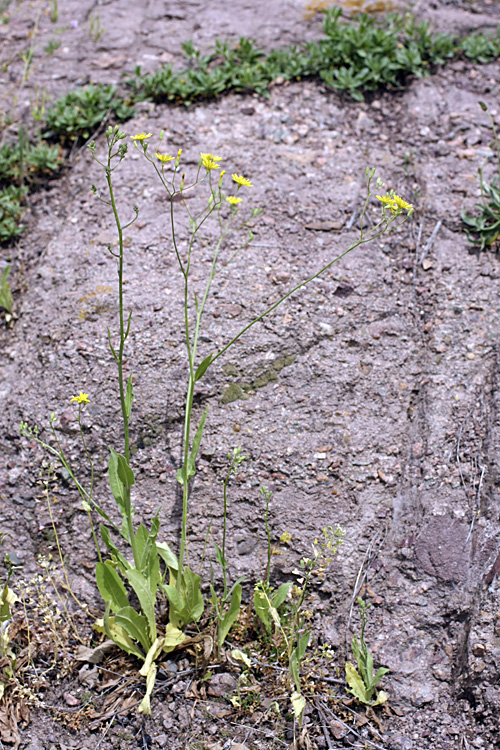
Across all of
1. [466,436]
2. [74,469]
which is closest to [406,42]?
[466,436]

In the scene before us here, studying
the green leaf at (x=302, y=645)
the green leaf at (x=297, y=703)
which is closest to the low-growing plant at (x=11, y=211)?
the green leaf at (x=302, y=645)

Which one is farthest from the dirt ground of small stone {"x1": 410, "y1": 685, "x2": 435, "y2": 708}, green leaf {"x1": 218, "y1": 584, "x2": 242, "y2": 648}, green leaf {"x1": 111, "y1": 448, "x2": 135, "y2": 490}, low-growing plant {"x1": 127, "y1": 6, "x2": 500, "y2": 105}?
green leaf {"x1": 111, "y1": 448, "x2": 135, "y2": 490}

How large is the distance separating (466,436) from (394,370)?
1.45ft

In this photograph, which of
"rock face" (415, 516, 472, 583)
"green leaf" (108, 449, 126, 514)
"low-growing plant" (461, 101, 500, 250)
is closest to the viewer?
"green leaf" (108, 449, 126, 514)

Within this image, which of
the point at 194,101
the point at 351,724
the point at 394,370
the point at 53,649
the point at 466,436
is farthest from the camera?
the point at 194,101

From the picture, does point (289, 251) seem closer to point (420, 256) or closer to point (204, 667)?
point (420, 256)

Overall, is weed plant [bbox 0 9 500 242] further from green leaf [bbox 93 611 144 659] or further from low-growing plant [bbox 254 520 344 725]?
low-growing plant [bbox 254 520 344 725]

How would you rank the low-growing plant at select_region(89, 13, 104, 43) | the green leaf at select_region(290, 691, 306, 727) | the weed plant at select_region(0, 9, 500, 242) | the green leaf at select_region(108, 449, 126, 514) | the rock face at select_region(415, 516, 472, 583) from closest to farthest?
1. the green leaf at select_region(290, 691, 306, 727)
2. the green leaf at select_region(108, 449, 126, 514)
3. the rock face at select_region(415, 516, 472, 583)
4. the weed plant at select_region(0, 9, 500, 242)
5. the low-growing plant at select_region(89, 13, 104, 43)

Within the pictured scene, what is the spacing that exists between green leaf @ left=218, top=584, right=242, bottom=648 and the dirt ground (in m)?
0.21

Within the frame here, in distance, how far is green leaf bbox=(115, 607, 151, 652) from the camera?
198cm

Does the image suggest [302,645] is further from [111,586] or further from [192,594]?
[111,586]

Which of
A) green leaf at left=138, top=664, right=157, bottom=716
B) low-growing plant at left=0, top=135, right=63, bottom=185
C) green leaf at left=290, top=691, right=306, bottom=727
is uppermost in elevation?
low-growing plant at left=0, top=135, right=63, bottom=185

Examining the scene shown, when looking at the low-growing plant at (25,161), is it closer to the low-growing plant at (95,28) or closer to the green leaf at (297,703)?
the low-growing plant at (95,28)

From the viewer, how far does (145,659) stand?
2.08m
